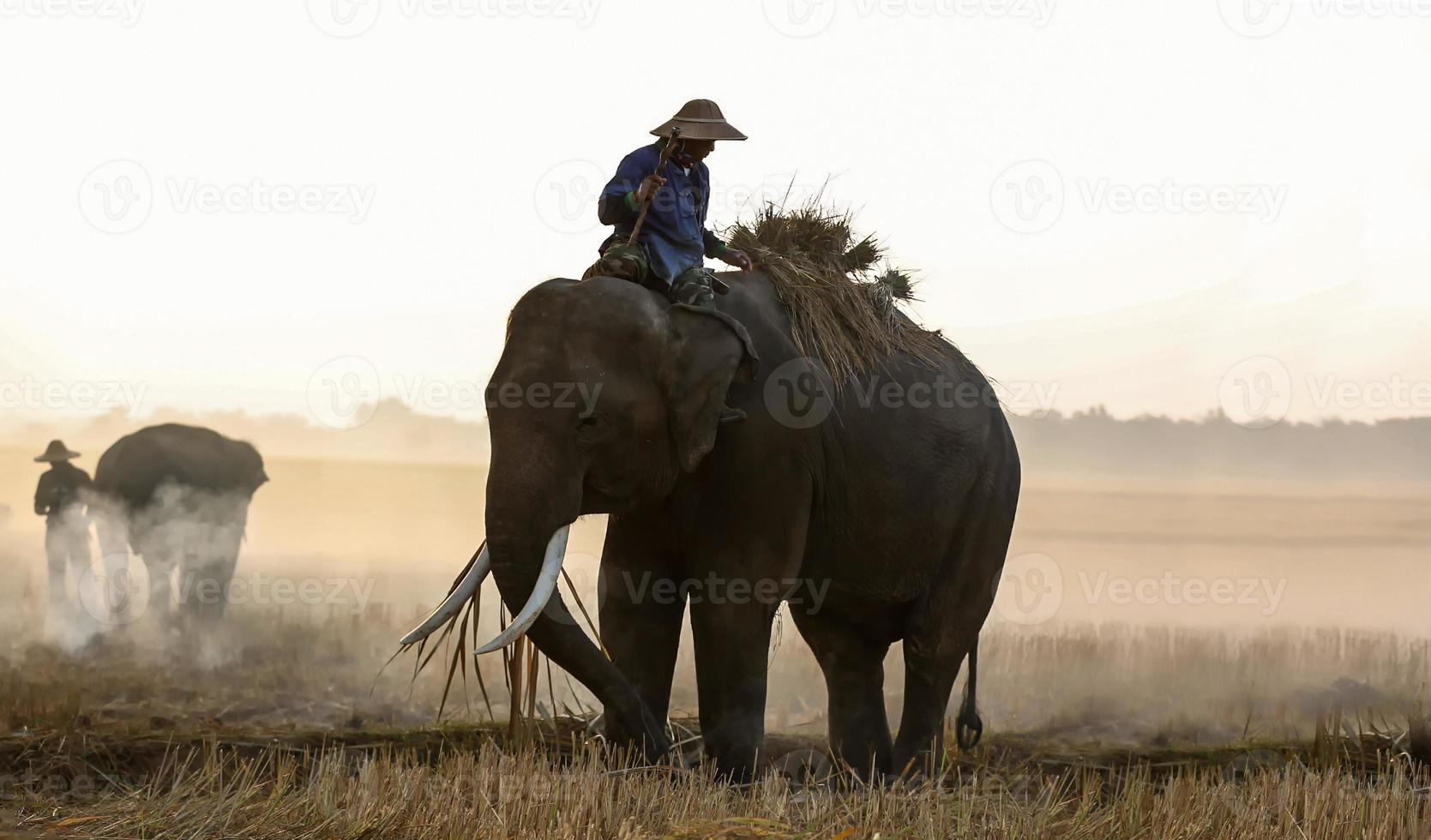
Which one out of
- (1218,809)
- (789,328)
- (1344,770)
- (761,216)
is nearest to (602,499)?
(789,328)

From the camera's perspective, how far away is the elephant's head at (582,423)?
8180mm

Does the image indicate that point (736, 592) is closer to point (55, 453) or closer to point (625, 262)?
point (625, 262)

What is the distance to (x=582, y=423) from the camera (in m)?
8.37

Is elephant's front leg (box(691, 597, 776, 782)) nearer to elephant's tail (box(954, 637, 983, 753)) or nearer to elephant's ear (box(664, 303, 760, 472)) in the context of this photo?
elephant's ear (box(664, 303, 760, 472))

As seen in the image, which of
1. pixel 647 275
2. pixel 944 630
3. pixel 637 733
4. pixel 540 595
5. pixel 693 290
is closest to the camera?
pixel 540 595

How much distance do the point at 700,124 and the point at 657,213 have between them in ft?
1.84

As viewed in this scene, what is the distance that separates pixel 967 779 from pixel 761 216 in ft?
13.3

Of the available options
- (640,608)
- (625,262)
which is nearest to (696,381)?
(625,262)

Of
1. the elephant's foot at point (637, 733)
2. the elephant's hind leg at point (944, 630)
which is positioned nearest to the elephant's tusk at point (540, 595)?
the elephant's foot at point (637, 733)

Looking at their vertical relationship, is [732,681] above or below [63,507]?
below

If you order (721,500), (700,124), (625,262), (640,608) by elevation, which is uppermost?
(700,124)

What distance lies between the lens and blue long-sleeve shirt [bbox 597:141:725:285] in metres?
9.00

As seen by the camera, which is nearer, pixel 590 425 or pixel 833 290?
pixel 590 425

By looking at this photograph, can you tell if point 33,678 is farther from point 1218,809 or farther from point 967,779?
point 1218,809
